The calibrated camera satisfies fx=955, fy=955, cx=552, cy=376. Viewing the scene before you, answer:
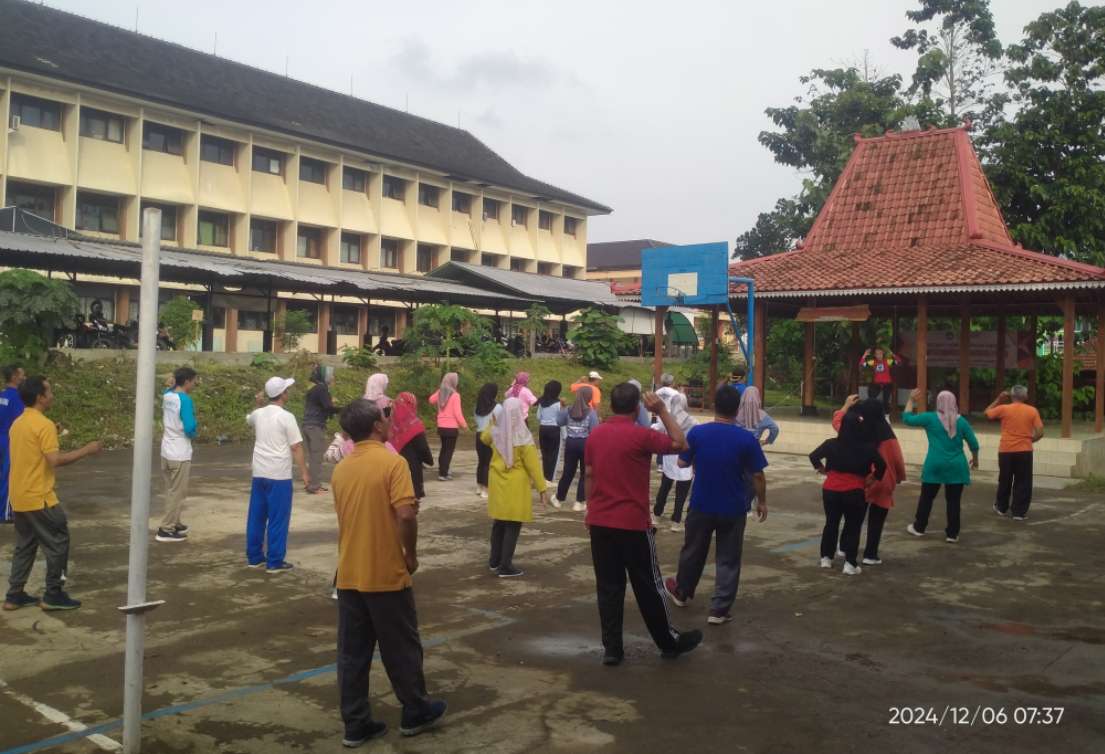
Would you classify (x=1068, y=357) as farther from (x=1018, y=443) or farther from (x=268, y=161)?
(x=268, y=161)

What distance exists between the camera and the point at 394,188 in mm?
43906

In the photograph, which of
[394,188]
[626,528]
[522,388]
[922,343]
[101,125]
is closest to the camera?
[626,528]

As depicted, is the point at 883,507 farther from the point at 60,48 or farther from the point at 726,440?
the point at 60,48

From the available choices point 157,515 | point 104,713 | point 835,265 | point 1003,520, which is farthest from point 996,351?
point 104,713

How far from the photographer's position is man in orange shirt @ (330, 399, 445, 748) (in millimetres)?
4715

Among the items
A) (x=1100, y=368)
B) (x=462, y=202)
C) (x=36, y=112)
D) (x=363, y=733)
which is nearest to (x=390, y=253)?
(x=462, y=202)

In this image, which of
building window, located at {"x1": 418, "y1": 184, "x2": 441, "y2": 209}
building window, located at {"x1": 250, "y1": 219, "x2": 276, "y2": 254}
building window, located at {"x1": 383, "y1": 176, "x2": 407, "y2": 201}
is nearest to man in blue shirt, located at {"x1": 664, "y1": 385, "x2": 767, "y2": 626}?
building window, located at {"x1": 250, "y1": 219, "x2": 276, "y2": 254}

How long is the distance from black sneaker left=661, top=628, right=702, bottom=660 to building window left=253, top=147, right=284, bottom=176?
35.6 m

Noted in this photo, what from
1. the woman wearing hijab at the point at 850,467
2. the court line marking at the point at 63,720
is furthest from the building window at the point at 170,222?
the court line marking at the point at 63,720

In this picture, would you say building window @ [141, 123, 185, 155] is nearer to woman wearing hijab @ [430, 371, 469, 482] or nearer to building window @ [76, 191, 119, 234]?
building window @ [76, 191, 119, 234]

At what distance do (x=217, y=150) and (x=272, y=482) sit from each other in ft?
105

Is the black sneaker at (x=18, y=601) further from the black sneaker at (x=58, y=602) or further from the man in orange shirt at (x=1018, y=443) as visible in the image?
the man in orange shirt at (x=1018, y=443)

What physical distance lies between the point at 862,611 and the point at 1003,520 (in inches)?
217

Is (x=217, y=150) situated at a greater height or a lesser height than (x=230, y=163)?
Answer: greater
